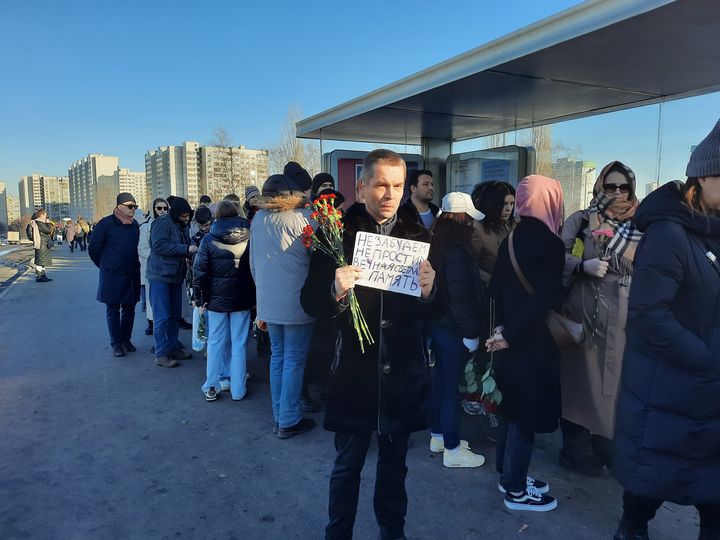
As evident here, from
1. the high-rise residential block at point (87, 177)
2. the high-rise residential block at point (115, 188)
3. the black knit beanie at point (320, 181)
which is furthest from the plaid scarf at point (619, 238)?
the high-rise residential block at point (87, 177)

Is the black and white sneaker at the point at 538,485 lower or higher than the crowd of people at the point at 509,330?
lower

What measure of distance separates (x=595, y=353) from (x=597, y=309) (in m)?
0.27

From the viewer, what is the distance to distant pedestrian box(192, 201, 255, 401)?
15.5ft

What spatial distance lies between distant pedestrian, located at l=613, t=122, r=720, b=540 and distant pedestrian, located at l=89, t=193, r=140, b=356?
19.2 feet

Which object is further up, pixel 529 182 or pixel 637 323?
pixel 529 182

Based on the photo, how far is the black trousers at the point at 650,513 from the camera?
2213mm

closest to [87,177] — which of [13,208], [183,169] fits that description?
[13,208]

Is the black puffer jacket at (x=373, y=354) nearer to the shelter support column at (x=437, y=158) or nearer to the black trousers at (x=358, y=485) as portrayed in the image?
the black trousers at (x=358, y=485)

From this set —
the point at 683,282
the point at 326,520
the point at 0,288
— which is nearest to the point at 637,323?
the point at 683,282

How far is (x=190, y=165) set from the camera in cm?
6625

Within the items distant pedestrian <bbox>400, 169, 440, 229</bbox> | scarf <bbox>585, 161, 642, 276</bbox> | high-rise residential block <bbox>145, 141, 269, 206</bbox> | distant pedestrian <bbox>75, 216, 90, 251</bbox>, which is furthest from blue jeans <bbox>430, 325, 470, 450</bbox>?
high-rise residential block <bbox>145, 141, 269, 206</bbox>

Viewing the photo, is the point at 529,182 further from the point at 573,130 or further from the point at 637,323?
the point at 573,130

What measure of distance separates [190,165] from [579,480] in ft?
227

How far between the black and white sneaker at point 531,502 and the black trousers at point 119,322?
5244 millimetres
